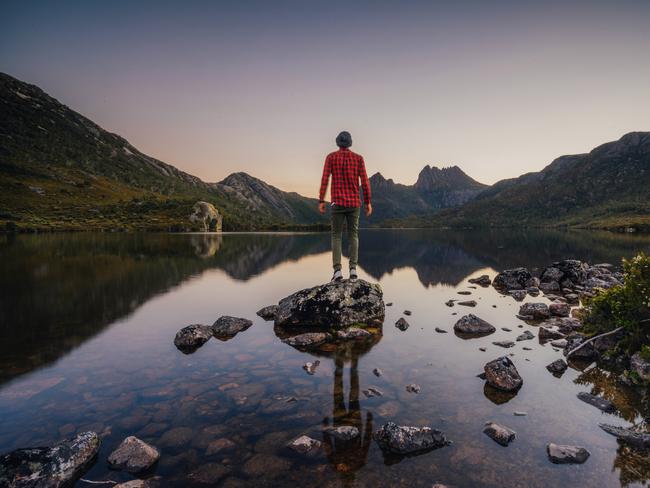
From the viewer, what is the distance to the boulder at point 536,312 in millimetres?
15211

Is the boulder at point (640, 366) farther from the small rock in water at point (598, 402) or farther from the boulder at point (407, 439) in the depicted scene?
the boulder at point (407, 439)

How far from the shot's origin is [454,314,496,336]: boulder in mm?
12844

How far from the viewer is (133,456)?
5285 mm

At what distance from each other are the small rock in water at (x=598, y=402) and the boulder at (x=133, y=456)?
888 cm

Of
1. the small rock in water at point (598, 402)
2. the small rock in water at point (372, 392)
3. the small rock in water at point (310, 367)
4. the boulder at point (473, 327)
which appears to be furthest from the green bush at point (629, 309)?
the small rock in water at point (310, 367)

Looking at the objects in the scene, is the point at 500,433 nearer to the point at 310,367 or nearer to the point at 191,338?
the point at 310,367

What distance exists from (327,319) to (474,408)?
6.98 metres

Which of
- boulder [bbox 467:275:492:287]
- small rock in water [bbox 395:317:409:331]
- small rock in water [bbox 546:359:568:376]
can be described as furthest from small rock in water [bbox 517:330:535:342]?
boulder [bbox 467:275:492:287]

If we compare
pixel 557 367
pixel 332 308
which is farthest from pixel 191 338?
pixel 557 367

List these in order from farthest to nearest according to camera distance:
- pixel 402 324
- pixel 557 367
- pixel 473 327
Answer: pixel 402 324, pixel 473 327, pixel 557 367

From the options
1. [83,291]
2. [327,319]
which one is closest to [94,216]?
[83,291]

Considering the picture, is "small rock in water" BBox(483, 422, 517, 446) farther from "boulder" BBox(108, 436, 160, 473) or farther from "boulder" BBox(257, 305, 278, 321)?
"boulder" BBox(257, 305, 278, 321)

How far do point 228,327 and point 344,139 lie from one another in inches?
352

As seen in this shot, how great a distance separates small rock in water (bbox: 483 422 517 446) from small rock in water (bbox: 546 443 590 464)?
57cm
